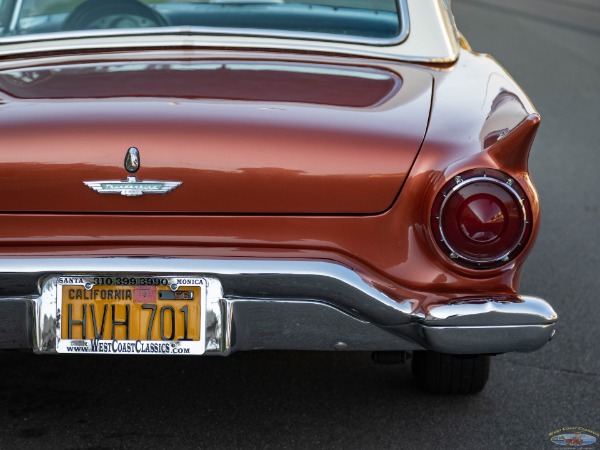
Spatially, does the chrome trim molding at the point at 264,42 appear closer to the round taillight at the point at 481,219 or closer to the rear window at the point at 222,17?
the rear window at the point at 222,17

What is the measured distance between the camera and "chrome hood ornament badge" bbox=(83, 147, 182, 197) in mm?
3176

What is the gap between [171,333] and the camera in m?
3.22

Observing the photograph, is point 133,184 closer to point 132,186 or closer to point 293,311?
point 132,186

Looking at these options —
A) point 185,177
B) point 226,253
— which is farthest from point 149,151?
point 226,253

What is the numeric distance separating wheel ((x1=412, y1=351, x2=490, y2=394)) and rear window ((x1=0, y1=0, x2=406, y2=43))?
1116mm

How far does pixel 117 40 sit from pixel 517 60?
420 inches

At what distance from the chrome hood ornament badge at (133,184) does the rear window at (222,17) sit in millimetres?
1032

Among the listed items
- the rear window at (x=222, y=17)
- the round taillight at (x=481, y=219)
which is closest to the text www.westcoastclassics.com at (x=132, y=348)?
the round taillight at (x=481, y=219)

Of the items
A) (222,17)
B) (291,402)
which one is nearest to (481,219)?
(291,402)

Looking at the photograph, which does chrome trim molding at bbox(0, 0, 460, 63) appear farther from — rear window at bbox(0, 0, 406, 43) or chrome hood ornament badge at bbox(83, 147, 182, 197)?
chrome hood ornament badge at bbox(83, 147, 182, 197)

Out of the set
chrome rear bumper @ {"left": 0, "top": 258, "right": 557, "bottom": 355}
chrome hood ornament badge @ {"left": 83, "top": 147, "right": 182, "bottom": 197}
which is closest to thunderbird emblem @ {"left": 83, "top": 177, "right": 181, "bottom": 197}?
chrome hood ornament badge @ {"left": 83, "top": 147, "right": 182, "bottom": 197}

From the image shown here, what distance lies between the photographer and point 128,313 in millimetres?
3219

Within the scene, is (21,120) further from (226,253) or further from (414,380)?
(414,380)

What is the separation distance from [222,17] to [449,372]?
151cm
